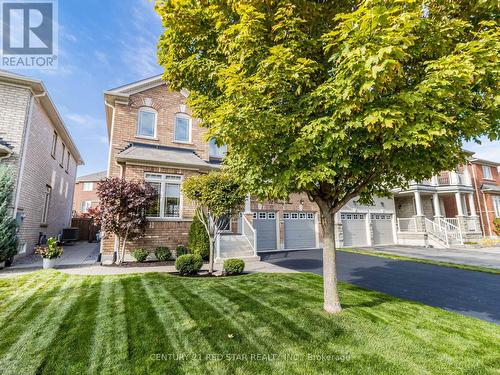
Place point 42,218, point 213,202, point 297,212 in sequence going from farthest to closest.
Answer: point 297,212, point 42,218, point 213,202

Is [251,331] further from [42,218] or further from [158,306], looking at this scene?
[42,218]

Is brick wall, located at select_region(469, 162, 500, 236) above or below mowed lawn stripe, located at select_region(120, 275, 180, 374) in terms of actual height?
above

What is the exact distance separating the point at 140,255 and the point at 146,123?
22.2ft

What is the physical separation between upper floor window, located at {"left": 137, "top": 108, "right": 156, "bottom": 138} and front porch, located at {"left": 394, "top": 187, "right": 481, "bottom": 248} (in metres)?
19.7

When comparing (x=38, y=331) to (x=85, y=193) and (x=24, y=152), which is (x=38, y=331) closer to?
(x=24, y=152)

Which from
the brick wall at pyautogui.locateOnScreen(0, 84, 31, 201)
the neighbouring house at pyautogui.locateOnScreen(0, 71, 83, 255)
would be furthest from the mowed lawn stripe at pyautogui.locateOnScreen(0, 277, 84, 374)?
the brick wall at pyautogui.locateOnScreen(0, 84, 31, 201)

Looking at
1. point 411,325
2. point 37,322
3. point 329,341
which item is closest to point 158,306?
point 37,322

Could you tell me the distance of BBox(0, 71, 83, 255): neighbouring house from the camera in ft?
31.3

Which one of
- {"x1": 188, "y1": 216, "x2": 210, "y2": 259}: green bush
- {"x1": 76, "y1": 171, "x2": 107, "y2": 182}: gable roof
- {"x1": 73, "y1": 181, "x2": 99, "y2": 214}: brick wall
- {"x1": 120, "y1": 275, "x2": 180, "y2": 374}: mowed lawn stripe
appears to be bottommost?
{"x1": 120, "y1": 275, "x2": 180, "y2": 374}: mowed lawn stripe

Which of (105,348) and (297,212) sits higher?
(297,212)

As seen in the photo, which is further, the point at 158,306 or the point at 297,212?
the point at 297,212

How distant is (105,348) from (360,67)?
17.2ft

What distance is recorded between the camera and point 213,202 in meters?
8.17

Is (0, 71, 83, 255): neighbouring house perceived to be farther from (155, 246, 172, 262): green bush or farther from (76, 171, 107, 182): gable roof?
(76, 171, 107, 182): gable roof
